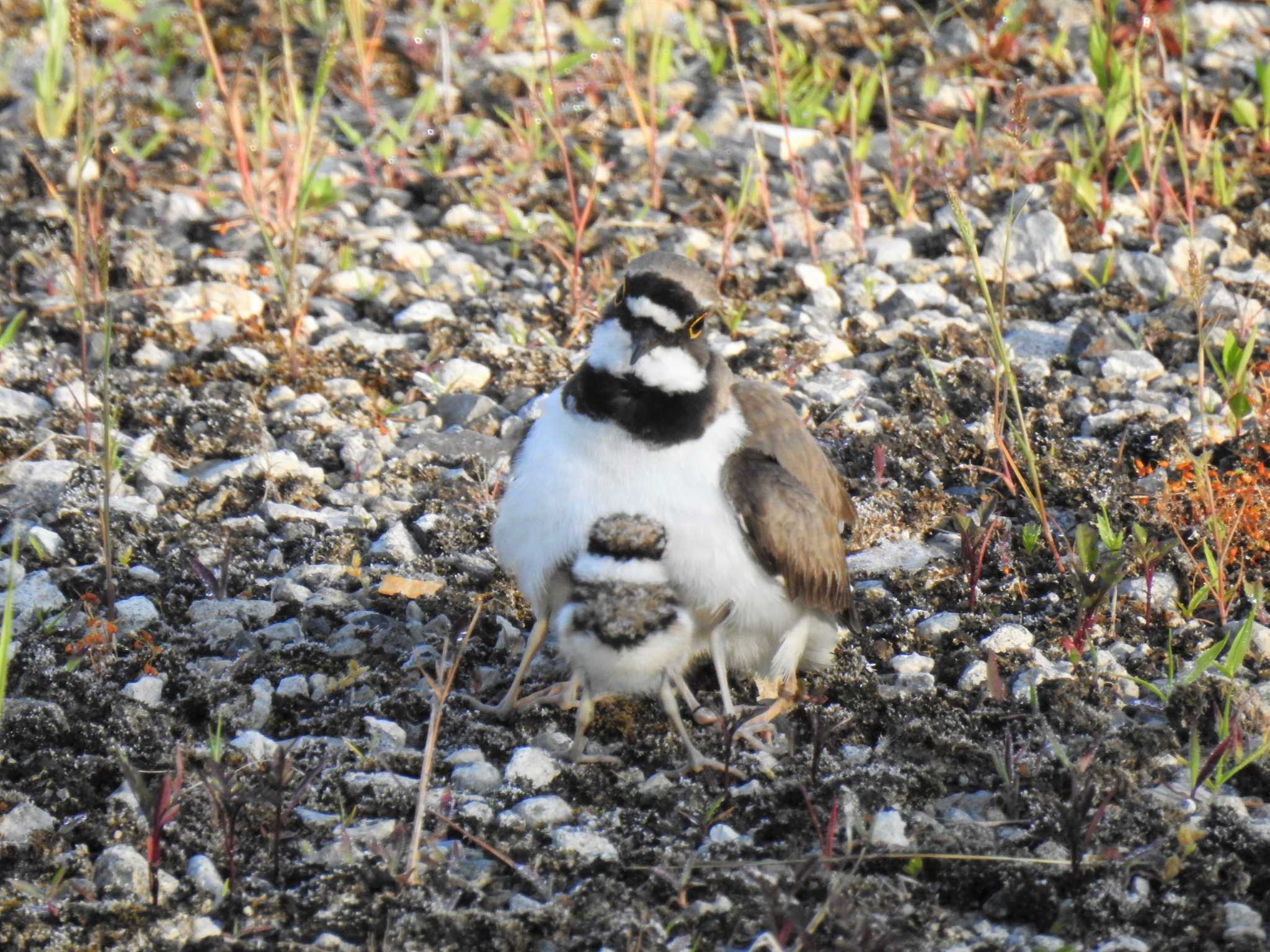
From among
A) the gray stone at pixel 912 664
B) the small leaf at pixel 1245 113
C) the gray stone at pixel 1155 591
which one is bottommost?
the gray stone at pixel 912 664

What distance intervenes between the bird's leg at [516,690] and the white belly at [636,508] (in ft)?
0.38

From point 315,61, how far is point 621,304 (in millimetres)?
4424

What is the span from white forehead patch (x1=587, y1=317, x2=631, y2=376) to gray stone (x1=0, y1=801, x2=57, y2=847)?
6.13ft

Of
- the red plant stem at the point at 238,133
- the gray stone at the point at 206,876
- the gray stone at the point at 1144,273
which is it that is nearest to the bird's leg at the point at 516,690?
the gray stone at the point at 206,876

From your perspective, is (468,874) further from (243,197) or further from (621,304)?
(243,197)

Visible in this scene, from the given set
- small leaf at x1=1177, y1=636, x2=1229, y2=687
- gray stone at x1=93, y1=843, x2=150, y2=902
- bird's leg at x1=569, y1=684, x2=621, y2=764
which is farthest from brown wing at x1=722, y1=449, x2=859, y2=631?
gray stone at x1=93, y1=843, x2=150, y2=902

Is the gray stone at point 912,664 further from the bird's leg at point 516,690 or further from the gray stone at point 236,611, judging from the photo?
the gray stone at point 236,611

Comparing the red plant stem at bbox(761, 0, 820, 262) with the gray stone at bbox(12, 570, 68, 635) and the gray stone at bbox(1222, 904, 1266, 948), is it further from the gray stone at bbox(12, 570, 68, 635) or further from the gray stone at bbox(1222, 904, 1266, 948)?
the gray stone at bbox(1222, 904, 1266, 948)

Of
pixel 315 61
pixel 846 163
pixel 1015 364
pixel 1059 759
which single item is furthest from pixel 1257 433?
pixel 315 61

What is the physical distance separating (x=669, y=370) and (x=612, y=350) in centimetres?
→ 17

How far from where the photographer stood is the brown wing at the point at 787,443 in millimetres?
4762

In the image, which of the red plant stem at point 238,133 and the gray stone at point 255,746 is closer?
the gray stone at point 255,746

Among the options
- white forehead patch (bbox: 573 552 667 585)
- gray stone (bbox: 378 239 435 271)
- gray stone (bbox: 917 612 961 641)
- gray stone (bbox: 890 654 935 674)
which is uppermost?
white forehead patch (bbox: 573 552 667 585)

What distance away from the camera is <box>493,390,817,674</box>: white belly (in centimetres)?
441
